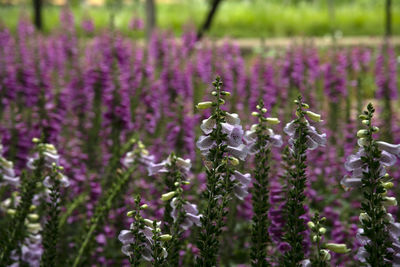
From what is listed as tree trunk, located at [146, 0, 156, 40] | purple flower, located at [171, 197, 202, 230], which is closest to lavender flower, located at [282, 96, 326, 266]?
purple flower, located at [171, 197, 202, 230]

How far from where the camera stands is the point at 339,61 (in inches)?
236

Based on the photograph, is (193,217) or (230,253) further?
(230,253)

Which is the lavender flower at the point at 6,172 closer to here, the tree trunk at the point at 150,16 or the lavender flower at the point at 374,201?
the lavender flower at the point at 374,201

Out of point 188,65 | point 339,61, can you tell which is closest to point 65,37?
point 188,65

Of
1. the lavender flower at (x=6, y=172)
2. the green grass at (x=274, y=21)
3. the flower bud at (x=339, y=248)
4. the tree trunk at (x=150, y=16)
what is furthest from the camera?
the green grass at (x=274, y=21)

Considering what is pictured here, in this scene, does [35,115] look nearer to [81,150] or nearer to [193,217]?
[81,150]

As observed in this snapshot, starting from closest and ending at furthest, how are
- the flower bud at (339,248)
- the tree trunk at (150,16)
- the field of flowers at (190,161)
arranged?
the flower bud at (339,248)
the field of flowers at (190,161)
the tree trunk at (150,16)

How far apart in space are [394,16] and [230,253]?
13929 millimetres

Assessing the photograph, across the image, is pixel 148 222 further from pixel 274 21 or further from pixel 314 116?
pixel 274 21

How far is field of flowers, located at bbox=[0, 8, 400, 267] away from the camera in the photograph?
60.7 inches

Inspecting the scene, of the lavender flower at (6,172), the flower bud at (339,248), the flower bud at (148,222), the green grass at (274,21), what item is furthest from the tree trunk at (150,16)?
the flower bud at (339,248)

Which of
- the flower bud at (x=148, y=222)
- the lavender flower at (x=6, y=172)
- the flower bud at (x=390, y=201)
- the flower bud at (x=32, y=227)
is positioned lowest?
the flower bud at (x=32, y=227)

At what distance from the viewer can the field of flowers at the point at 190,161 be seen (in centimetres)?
154

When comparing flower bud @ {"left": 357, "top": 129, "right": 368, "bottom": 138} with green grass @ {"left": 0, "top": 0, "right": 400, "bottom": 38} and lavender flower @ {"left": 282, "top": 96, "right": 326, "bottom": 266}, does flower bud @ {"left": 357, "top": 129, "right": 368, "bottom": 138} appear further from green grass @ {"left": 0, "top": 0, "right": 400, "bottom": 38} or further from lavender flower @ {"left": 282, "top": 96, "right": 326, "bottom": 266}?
green grass @ {"left": 0, "top": 0, "right": 400, "bottom": 38}
